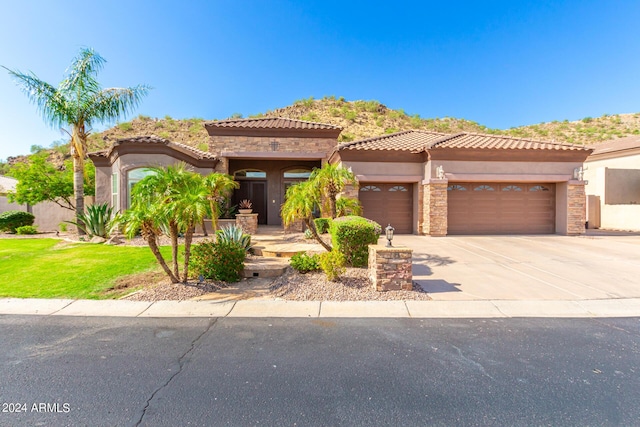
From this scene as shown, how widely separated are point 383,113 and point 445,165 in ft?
112

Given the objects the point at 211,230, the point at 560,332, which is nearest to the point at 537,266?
the point at 560,332

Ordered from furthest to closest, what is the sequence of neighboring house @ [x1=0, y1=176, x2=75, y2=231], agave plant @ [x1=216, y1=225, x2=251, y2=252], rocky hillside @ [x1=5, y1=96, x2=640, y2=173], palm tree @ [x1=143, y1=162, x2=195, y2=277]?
rocky hillside @ [x1=5, y1=96, x2=640, y2=173]
neighboring house @ [x1=0, y1=176, x2=75, y2=231]
agave plant @ [x1=216, y1=225, x2=251, y2=252]
palm tree @ [x1=143, y1=162, x2=195, y2=277]

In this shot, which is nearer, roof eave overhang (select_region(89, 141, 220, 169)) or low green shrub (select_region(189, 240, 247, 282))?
low green shrub (select_region(189, 240, 247, 282))

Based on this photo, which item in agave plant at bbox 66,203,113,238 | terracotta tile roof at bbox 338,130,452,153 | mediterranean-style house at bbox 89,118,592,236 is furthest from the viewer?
terracotta tile roof at bbox 338,130,452,153

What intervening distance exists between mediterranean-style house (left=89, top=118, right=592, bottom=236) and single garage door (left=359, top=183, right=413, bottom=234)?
54 mm

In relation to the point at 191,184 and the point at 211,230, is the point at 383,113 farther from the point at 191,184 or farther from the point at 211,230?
the point at 191,184

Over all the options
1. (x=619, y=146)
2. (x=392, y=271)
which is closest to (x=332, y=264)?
(x=392, y=271)

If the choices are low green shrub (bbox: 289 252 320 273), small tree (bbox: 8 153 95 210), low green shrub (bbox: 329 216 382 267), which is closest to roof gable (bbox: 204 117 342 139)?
small tree (bbox: 8 153 95 210)

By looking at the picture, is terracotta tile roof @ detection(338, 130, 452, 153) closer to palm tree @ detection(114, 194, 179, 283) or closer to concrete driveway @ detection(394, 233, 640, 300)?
concrete driveway @ detection(394, 233, 640, 300)

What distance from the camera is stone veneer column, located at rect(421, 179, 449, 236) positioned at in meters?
13.5

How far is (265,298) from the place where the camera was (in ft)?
19.4

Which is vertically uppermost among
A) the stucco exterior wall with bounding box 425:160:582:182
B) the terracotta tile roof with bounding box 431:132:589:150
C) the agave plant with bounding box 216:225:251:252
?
the terracotta tile roof with bounding box 431:132:589:150

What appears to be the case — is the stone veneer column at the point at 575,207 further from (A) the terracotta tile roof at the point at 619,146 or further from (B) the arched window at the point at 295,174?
(B) the arched window at the point at 295,174

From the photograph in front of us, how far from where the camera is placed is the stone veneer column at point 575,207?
13.9 meters
